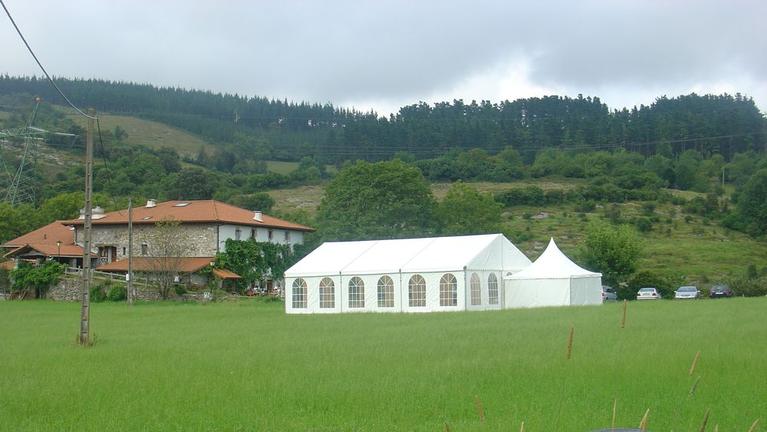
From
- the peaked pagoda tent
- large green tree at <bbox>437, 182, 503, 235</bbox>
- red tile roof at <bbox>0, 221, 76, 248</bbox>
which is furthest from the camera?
red tile roof at <bbox>0, 221, 76, 248</bbox>

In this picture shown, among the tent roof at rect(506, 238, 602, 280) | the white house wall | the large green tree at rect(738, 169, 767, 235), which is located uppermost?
the large green tree at rect(738, 169, 767, 235)

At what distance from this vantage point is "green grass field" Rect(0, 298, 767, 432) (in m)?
12.3

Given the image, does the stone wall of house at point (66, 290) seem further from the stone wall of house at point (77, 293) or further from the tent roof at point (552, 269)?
the tent roof at point (552, 269)

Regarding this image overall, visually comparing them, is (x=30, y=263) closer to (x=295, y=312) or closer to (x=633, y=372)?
(x=295, y=312)

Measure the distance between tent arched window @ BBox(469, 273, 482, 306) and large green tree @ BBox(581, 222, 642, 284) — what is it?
2285cm

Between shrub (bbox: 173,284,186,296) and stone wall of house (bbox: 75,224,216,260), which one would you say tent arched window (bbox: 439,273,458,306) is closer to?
shrub (bbox: 173,284,186,296)

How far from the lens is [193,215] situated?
6209 cm

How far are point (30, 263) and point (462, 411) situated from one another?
56746 millimetres

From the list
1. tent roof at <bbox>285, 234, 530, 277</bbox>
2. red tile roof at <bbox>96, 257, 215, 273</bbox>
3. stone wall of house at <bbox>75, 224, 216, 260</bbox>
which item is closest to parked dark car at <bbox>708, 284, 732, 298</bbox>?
tent roof at <bbox>285, 234, 530, 277</bbox>

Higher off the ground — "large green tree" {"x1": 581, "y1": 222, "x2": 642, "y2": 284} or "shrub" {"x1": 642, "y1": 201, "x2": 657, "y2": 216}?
"shrub" {"x1": 642, "y1": 201, "x2": 657, "y2": 216}

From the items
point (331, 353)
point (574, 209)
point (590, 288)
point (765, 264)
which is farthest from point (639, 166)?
point (331, 353)

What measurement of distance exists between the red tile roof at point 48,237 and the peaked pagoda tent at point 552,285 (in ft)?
138

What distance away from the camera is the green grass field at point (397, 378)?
12.3 meters

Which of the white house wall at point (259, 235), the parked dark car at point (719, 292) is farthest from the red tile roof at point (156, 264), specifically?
the parked dark car at point (719, 292)
